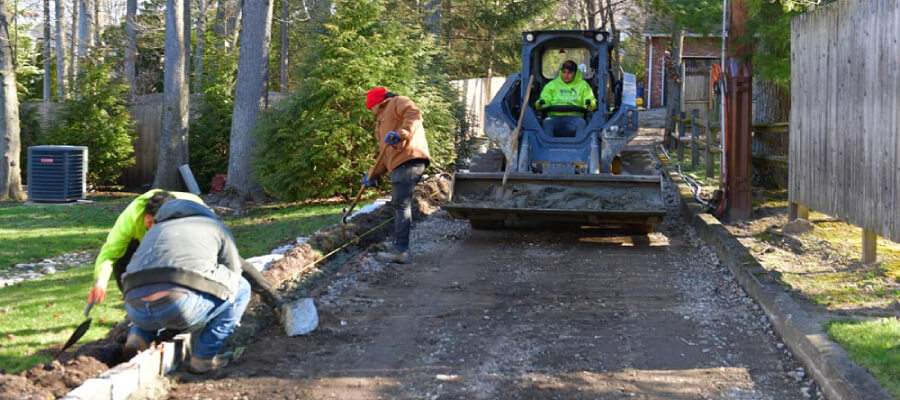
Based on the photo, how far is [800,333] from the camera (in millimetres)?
6312

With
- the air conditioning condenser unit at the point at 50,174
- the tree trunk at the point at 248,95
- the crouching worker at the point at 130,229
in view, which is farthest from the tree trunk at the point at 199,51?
the crouching worker at the point at 130,229

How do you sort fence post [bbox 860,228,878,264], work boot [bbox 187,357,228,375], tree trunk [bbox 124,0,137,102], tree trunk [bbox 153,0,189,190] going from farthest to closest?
tree trunk [bbox 124,0,137,102] → tree trunk [bbox 153,0,189,190] → fence post [bbox 860,228,878,264] → work boot [bbox 187,357,228,375]

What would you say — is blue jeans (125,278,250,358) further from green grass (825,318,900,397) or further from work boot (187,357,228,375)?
green grass (825,318,900,397)

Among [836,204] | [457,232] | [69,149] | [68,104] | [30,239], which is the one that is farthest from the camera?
[68,104]

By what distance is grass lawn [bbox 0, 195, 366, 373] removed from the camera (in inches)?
271

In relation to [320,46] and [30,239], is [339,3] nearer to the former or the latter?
[320,46]

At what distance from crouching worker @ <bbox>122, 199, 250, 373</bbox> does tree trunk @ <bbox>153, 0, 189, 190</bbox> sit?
52.6 ft

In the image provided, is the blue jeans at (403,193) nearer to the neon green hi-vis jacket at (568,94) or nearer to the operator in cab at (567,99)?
the operator in cab at (567,99)

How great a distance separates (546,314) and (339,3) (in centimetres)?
1022

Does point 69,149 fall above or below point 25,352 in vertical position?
above

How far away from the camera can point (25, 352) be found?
21.0 feet

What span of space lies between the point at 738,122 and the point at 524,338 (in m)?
6.54

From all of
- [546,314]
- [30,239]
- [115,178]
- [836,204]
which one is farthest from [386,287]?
[115,178]

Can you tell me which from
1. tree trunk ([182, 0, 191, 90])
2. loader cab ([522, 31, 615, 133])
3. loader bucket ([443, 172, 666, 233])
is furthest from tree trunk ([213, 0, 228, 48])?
loader bucket ([443, 172, 666, 233])
